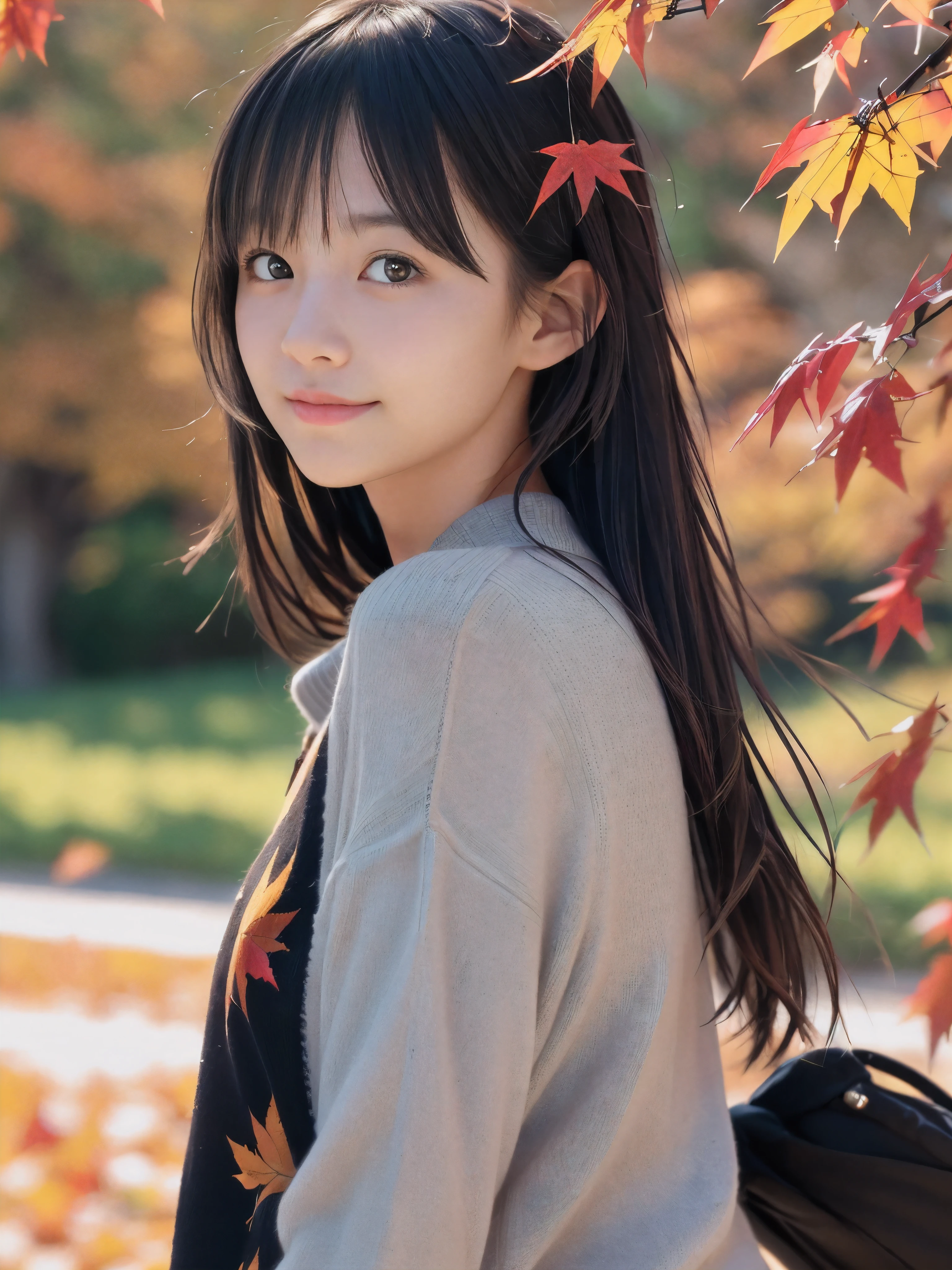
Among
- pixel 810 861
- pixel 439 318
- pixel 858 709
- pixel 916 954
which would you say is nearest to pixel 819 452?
pixel 439 318

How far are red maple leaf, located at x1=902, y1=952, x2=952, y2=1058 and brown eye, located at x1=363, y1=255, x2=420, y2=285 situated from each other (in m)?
0.88

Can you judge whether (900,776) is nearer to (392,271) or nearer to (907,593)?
(907,593)

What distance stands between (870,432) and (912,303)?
0.43 feet

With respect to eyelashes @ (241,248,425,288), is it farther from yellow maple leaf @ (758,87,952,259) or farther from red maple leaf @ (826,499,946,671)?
red maple leaf @ (826,499,946,671)

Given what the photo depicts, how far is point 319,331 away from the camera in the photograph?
46.2 inches

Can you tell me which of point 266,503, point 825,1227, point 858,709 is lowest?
point 858,709

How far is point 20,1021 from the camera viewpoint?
3986 millimetres

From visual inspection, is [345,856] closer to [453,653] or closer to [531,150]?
[453,653]

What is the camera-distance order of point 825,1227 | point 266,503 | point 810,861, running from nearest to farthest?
1. point 825,1227
2. point 266,503
3. point 810,861

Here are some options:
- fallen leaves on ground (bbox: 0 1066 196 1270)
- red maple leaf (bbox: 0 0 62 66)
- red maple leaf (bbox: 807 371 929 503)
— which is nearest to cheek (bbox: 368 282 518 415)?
red maple leaf (bbox: 807 371 929 503)

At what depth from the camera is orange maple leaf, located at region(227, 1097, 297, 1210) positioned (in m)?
1.11

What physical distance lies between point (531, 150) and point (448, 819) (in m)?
0.66

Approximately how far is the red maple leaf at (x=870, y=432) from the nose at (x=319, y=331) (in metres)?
0.46

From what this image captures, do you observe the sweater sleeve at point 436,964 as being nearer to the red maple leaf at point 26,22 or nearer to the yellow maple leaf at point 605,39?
the yellow maple leaf at point 605,39
